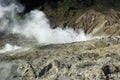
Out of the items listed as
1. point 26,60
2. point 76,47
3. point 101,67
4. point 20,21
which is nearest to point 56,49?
point 76,47

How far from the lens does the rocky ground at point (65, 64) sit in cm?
7606

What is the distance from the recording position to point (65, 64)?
79188mm

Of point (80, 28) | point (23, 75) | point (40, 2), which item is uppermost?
point (40, 2)

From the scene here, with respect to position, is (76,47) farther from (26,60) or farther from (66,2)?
(66,2)

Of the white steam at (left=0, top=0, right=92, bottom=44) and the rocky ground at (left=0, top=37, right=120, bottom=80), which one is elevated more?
the white steam at (left=0, top=0, right=92, bottom=44)

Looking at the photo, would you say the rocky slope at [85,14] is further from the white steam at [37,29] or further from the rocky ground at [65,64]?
the rocky ground at [65,64]

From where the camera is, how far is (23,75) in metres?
78.1

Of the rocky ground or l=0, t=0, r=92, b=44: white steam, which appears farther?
l=0, t=0, r=92, b=44: white steam

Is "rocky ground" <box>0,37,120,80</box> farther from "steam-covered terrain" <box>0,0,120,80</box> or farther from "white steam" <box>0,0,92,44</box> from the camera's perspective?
"white steam" <box>0,0,92,44</box>

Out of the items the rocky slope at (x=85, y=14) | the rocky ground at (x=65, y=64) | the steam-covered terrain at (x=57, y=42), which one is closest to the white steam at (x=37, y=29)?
the steam-covered terrain at (x=57, y=42)

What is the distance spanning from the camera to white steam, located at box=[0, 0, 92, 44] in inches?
4872

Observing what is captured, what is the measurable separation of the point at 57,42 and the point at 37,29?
13.6 metres

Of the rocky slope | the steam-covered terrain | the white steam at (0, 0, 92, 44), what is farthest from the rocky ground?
the white steam at (0, 0, 92, 44)

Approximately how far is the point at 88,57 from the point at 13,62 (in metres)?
12.6
